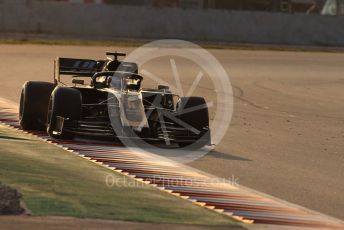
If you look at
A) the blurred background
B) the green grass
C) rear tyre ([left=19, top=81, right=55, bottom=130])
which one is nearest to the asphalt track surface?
the green grass

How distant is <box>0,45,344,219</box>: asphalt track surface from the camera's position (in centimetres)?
1027

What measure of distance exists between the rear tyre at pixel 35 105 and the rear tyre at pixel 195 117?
6.50ft

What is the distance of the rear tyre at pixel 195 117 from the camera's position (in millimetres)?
12500

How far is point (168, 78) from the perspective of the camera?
85.7 feet

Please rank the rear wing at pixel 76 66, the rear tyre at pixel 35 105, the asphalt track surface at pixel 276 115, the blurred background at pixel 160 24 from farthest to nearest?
the blurred background at pixel 160 24 → the rear wing at pixel 76 66 → the rear tyre at pixel 35 105 → the asphalt track surface at pixel 276 115

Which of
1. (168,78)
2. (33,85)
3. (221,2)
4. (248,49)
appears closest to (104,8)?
(248,49)

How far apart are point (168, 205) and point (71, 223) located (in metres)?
1.32

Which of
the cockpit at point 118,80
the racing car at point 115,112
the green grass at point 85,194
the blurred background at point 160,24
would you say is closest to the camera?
the green grass at point 85,194

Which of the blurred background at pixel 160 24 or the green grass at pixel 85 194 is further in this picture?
the blurred background at pixel 160 24

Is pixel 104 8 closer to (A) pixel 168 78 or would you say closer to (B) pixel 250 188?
(A) pixel 168 78

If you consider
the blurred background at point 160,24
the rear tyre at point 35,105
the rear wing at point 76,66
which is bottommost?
the blurred background at point 160,24

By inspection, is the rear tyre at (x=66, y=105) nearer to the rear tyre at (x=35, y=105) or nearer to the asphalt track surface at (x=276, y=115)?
the rear tyre at (x=35, y=105)

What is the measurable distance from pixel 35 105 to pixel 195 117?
7.66 feet

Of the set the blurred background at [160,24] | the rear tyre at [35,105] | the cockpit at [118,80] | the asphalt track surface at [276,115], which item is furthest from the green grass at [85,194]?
the blurred background at [160,24]
